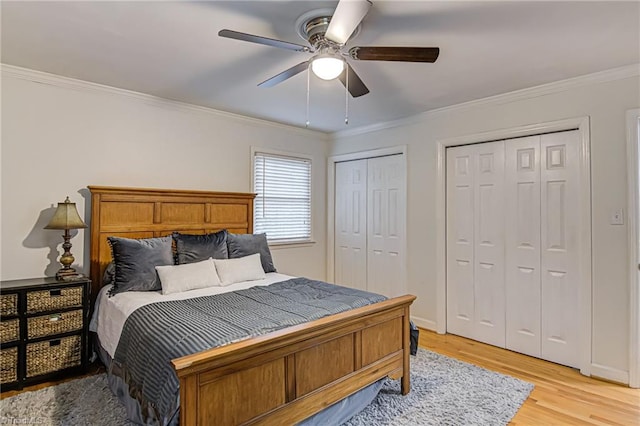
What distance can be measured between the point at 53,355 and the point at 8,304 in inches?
19.5

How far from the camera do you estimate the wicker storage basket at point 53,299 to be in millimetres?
2635

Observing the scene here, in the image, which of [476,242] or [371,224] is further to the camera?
[371,224]

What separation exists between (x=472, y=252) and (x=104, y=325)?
336cm

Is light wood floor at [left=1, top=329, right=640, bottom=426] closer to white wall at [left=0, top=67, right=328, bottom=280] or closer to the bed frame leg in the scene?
the bed frame leg

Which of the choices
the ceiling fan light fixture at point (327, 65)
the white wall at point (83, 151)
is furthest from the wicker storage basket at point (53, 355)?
the ceiling fan light fixture at point (327, 65)

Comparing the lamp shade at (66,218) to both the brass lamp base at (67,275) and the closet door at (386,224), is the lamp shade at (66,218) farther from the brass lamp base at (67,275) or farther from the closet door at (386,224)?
the closet door at (386,224)

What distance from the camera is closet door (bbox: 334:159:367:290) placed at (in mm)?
4742

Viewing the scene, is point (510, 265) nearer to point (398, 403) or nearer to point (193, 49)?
point (398, 403)

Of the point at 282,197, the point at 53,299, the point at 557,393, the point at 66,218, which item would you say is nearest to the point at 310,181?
the point at 282,197

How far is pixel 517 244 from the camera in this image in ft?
11.1

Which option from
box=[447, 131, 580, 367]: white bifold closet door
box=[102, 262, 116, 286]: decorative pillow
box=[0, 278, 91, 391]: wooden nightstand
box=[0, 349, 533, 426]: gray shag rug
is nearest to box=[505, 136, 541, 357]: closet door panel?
box=[447, 131, 580, 367]: white bifold closet door

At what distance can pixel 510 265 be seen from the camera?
343 cm

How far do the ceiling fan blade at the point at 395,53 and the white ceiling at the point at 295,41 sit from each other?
22 cm

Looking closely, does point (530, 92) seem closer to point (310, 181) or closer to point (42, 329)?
point (310, 181)
